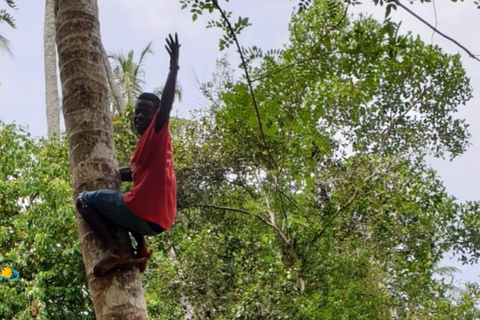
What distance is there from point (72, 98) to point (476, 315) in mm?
10110

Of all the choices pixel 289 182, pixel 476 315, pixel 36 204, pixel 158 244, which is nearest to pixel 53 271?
pixel 36 204

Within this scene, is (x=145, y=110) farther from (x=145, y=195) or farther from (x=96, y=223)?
(x=96, y=223)

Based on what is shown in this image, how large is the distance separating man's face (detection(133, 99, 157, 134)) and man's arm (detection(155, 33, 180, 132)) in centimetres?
26

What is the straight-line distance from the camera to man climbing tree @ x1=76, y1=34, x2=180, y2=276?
7.23 feet

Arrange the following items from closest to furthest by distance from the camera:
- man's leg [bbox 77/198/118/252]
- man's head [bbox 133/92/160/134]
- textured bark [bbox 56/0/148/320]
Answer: textured bark [bbox 56/0/148/320] < man's leg [bbox 77/198/118/252] < man's head [bbox 133/92/160/134]

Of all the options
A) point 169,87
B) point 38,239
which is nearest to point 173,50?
point 169,87

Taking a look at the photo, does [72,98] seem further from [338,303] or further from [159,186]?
[338,303]

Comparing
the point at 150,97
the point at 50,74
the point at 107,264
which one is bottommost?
the point at 107,264

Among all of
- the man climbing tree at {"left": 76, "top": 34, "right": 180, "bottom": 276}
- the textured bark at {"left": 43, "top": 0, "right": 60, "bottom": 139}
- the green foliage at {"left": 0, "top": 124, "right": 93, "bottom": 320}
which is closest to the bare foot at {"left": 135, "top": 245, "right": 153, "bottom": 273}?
the man climbing tree at {"left": 76, "top": 34, "right": 180, "bottom": 276}

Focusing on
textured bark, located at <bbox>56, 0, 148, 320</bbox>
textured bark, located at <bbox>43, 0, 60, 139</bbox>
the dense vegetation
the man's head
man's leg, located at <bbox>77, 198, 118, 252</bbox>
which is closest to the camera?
textured bark, located at <bbox>56, 0, 148, 320</bbox>

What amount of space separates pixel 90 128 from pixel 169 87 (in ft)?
1.03

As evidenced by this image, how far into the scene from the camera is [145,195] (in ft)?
7.89

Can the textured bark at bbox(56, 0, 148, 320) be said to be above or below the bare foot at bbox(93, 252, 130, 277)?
above

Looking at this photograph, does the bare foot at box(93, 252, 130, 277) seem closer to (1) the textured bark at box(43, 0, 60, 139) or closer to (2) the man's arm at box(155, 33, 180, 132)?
(2) the man's arm at box(155, 33, 180, 132)
